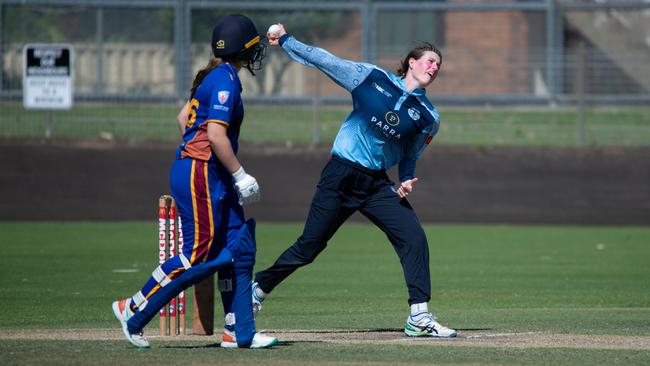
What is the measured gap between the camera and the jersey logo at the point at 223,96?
778 centimetres

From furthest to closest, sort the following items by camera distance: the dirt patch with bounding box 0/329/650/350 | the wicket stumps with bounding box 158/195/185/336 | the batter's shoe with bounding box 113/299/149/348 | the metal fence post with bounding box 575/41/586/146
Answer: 1. the metal fence post with bounding box 575/41/586/146
2. the wicket stumps with bounding box 158/195/185/336
3. the dirt patch with bounding box 0/329/650/350
4. the batter's shoe with bounding box 113/299/149/348

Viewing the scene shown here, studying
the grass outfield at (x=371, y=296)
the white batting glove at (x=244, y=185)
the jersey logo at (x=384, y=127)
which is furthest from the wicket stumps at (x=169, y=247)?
the jersey logo at (x=384, y=127)

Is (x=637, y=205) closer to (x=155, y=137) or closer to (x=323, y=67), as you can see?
(x=155, y=137)

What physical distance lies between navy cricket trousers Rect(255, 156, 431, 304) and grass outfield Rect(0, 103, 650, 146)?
502 inches

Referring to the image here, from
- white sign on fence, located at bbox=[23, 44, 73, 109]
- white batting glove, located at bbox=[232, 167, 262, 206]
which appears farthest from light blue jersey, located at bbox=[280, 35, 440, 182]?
white sign on fence, located at bbox=[23, 44, 73, 109]

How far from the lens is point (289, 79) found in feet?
76.3

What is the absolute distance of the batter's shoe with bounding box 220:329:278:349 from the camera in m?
8.30

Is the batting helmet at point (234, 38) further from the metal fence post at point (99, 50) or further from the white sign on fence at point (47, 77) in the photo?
the metal fence post at point (99, 50)

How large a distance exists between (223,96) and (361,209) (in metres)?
1.95

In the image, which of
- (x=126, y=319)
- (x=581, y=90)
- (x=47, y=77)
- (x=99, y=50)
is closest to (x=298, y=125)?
(x=99, y=50)

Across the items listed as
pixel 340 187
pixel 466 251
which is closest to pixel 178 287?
pixel 340 187

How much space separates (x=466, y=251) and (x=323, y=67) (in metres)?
8.37

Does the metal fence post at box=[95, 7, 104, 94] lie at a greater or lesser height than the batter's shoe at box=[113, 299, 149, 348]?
greater

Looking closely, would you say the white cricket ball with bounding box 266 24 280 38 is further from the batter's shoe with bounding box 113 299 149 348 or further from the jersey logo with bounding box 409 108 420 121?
the batter's shoe with bounding box 113 299 149 348
